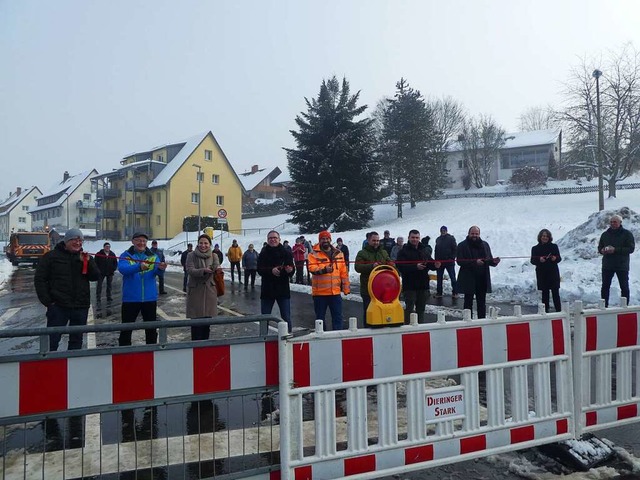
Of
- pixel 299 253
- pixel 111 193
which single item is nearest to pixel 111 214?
pixel 111 193

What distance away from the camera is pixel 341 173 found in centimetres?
3862

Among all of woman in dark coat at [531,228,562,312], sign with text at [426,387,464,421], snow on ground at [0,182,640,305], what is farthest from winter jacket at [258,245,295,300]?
woman in dark coat at [531,228,562,312]

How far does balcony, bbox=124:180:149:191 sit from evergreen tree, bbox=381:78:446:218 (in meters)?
28.6

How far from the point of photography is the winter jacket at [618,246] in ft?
31.7

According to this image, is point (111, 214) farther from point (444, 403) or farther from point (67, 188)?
point (444, 403)

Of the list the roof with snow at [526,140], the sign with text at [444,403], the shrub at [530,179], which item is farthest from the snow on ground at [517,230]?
the roof with snow at [526,140]

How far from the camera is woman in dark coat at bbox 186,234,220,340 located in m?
6.71

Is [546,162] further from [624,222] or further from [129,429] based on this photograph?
[129,429]

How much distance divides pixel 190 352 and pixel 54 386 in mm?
741

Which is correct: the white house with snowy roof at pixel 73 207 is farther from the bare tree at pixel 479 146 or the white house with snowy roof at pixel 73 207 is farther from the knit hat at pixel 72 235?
the knit hat at pixel 72 235

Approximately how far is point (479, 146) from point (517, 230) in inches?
1763

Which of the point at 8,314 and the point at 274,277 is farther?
the point at 8,314

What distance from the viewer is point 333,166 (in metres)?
38.6

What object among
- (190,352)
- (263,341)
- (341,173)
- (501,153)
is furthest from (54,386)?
(501,153)
